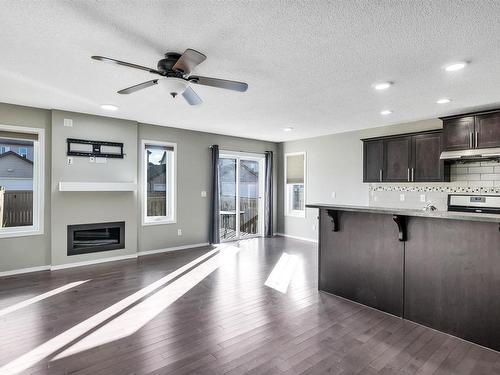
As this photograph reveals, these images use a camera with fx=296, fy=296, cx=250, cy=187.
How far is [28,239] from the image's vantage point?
4.61 meters

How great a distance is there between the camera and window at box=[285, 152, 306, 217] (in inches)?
299

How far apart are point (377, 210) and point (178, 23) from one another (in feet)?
8.45

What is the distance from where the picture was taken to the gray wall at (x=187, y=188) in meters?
5.93

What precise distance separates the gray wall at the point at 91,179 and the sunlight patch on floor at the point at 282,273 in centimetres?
275

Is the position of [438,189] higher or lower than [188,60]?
lower

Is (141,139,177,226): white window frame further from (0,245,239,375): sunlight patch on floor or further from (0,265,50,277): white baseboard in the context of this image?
(0,265,50,277): white baseboard

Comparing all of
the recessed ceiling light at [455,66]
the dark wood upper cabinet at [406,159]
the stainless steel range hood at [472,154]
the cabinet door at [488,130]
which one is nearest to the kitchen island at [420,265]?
the recessed ceiling light at [455,66]

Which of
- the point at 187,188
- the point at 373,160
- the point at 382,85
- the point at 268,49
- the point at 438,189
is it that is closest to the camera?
the point at 268,49

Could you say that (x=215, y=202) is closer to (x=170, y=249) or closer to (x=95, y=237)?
(x=170, y=249)

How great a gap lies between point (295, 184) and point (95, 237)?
4.80m

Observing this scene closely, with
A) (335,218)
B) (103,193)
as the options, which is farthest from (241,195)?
(335,218)

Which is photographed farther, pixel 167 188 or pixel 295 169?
pixel 295 169

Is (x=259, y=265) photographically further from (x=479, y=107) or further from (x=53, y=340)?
(x=479, y=107)

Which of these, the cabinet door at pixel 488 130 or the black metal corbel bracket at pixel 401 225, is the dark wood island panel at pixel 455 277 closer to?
the black metal corbel bracket at pixel 401 225
